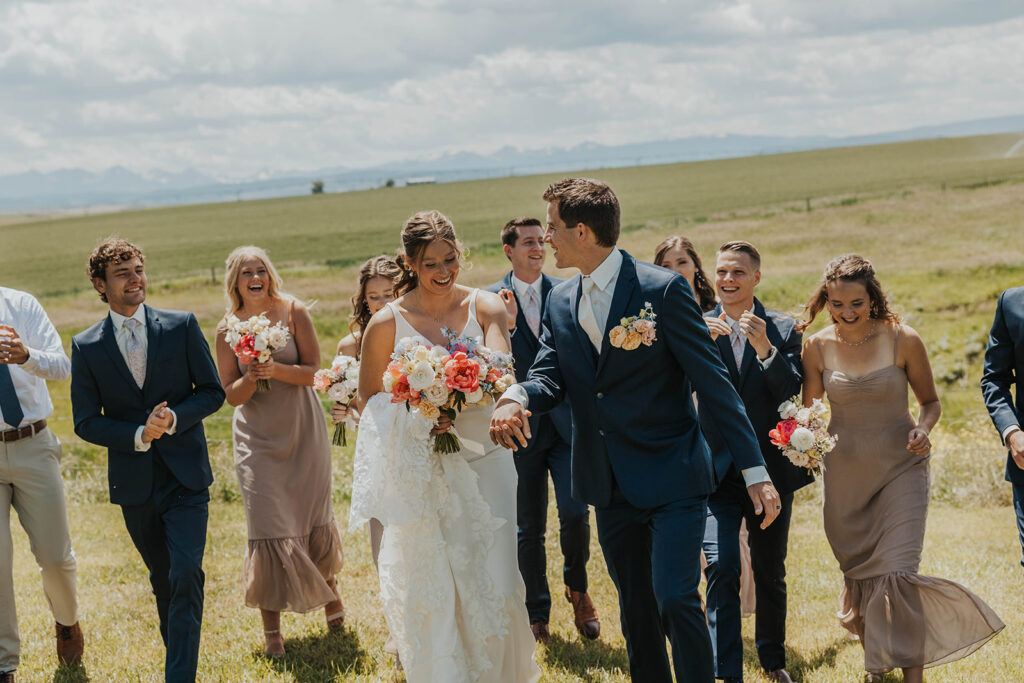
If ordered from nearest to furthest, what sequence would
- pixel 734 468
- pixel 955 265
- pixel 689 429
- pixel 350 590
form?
pixel 689 429
pixel 734 468
pixel 350 590
pixel 955 265

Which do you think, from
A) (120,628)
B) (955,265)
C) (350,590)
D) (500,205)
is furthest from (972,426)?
(500,205)

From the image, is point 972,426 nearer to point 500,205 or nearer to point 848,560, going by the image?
point 848,560

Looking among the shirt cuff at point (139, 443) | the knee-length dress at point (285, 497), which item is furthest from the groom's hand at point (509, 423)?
the knee-length dress at point (285, 497)

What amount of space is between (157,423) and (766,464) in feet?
12.5

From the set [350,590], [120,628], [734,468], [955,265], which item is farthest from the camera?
[955,265]

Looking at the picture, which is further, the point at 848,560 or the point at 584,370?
the point at 848,560

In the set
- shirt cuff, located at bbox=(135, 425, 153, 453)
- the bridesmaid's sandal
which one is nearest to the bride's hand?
shirt cuff, located at bbox=(135, 425, 153, 453)

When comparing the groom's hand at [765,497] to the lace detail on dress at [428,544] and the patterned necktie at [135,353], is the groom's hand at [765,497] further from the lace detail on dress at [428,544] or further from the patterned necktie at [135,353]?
the patterned necktie at [135,353]

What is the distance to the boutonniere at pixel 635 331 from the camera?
4672 mm

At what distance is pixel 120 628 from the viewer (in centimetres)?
792

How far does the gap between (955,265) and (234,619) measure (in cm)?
3813

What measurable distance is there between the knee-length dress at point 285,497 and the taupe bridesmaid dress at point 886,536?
377 cm

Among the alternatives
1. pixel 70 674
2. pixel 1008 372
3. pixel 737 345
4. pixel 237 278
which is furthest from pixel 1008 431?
pixel 70 674

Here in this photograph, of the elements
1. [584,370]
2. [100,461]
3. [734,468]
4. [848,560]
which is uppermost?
[584,370]
